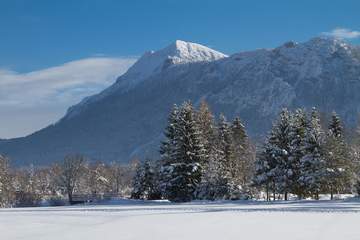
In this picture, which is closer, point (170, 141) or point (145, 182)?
point (170, 141)

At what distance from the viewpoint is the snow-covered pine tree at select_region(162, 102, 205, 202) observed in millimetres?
60281

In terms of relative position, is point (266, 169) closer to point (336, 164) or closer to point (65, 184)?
point (336, 164)

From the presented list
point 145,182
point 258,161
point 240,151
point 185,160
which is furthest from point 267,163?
point 145,182

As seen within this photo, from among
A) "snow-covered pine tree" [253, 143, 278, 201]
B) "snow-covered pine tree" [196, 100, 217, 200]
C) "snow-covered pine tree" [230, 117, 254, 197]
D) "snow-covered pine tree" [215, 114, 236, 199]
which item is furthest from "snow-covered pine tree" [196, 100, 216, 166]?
"snow-covered pine tree" [253, 143, 278, 201]

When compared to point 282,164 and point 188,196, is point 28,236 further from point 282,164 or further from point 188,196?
point 282,164

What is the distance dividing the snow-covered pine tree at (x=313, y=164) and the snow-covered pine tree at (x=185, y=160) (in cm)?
1012

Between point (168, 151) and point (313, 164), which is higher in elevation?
Answer: point (168, 151)

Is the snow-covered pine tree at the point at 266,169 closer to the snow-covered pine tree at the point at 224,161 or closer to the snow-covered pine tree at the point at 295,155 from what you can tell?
the snow-covered pine tree at the point at 295,155

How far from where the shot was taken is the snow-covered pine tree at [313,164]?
60094 millimetres

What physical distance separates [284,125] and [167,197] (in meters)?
14.1

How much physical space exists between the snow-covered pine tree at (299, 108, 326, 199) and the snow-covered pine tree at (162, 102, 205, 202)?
1012cm

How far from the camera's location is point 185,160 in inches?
2389

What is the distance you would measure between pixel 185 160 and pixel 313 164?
41.0 feet

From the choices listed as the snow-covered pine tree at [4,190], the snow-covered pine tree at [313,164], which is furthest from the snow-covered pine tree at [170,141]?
the snow-covered pine tree at [4,190]
